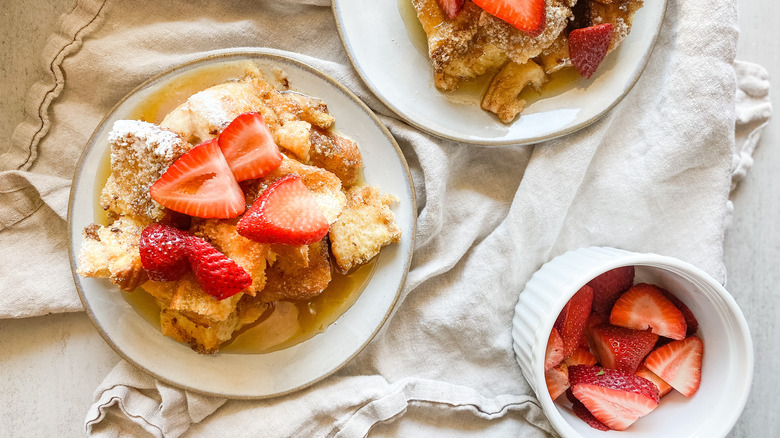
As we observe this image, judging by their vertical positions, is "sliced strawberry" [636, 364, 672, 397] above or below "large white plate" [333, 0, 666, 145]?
below

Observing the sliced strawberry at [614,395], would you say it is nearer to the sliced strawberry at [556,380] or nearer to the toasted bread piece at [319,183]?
the sliced strawberry at [556,380]

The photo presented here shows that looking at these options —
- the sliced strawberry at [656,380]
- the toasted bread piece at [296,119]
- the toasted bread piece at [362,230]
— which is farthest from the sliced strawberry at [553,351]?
the toasted bread piece at [296,119]

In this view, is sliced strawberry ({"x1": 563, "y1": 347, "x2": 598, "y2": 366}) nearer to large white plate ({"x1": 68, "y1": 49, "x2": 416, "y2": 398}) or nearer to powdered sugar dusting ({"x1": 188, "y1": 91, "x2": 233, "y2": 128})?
large white plate ({"x1": 68, "y1": 49, "x2": 416, "y2": 398})

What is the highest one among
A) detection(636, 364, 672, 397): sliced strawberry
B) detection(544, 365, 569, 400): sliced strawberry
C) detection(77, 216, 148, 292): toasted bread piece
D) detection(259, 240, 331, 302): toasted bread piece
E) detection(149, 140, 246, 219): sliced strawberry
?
detection(149, 140, 246, 219): sliced strawberry

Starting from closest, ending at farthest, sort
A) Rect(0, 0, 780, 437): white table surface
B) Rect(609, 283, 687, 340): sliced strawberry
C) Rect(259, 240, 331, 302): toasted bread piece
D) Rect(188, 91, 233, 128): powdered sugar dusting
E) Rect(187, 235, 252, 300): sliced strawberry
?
Rect(187, 235, 252, 300): sliced strawberry
Rect(188, 91, 233, 128): powdered sugar dusting
Rect(259, 240, 331, 302): toasted bread piece
Rect(609, 283, 687, 340): sliced strawberry
Rect(0, 0, 780, 437): white table surface

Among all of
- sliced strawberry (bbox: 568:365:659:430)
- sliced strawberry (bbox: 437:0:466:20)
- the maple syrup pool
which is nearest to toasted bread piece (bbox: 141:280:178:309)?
the maple syrup pool

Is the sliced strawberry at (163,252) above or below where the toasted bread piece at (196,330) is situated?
above
